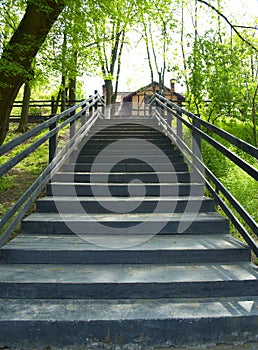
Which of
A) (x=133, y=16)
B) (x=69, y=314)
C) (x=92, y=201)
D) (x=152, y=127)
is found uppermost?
(x=133, y=16)

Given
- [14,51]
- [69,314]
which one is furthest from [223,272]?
[14,51]

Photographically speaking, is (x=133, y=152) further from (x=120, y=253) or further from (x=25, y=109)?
(x=25, y=109)

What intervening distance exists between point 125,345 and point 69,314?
46cm

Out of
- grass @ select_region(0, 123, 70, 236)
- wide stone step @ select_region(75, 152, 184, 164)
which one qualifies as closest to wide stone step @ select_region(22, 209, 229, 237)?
grass @ select_region(0, 123, 70, 236)

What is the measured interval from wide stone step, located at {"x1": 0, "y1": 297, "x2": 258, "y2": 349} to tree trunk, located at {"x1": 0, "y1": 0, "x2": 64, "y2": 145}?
509 centimetres

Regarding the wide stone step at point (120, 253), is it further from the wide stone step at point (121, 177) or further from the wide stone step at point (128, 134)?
the wide stone step at point (128, 134)

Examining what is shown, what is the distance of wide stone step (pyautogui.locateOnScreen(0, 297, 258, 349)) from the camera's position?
2.65 m

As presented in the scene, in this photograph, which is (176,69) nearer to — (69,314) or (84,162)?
(84,162)

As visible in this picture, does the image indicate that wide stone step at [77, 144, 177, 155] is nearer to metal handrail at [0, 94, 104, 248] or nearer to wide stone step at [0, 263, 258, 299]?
metal handrail at [0, 94, 104, 248]

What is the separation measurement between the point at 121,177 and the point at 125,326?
3.32 metres

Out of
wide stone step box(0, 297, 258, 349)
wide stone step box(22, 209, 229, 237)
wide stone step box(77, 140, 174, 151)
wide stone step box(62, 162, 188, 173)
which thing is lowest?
wide stone step box(0, 297, 258, 349)

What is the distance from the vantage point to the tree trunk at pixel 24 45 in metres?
6.82

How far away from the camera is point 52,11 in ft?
23.2

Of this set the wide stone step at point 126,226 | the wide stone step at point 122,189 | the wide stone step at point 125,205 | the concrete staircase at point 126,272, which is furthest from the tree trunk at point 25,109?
the wide stone step at point 126,226
